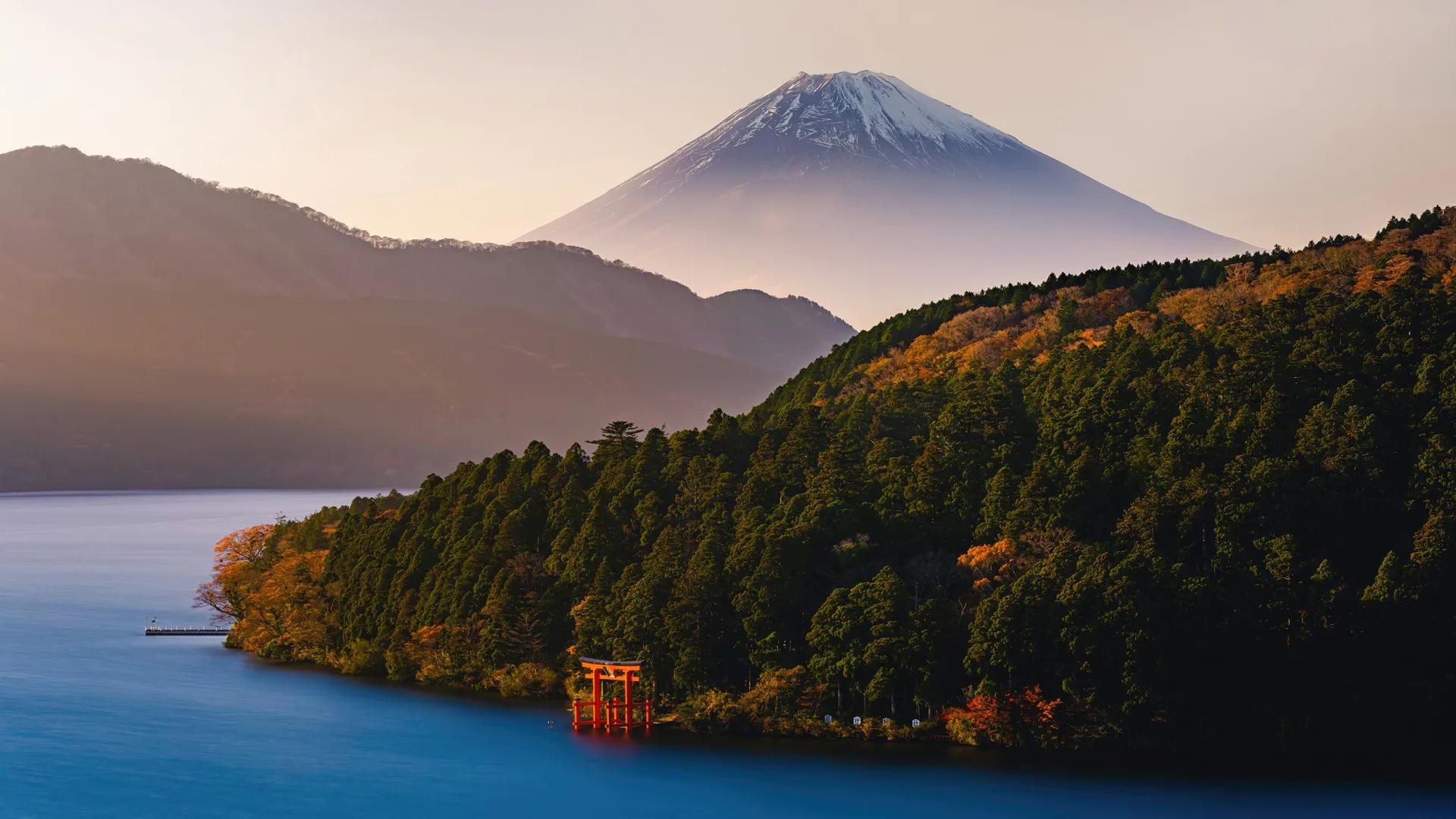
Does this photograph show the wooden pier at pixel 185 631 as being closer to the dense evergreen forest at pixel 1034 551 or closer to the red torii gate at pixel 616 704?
the dense evergreen forest at pixel 1034 551

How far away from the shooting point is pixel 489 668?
5772 cm

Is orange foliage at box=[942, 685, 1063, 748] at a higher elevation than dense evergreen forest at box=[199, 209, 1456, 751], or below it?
below

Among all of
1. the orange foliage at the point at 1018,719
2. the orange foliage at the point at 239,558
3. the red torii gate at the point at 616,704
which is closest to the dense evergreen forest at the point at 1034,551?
the orange foliage at the point at 1018,719

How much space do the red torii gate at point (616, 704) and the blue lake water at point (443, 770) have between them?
0.97m

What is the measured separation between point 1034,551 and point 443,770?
19.5 meters

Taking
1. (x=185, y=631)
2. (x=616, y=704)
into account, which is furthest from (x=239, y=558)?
(x=616, y=704)

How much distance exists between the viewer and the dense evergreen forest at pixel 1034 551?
45094 mm

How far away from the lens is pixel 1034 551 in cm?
5038

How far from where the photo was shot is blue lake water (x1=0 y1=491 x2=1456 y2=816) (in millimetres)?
41875

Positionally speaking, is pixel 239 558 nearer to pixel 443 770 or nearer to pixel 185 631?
pixel 185 631

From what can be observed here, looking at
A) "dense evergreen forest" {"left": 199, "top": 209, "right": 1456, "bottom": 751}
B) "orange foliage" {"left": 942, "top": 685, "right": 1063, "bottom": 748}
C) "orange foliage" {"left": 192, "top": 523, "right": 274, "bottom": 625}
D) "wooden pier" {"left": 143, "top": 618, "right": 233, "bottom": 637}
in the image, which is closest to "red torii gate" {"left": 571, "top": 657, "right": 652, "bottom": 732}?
"dense evergreen forest" {"left": 199, "top": 209, "right": 1456, "bottom": 751}

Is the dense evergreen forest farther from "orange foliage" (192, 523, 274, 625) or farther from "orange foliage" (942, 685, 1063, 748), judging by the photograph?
"orange foliage" (192, 523, 274, 625)

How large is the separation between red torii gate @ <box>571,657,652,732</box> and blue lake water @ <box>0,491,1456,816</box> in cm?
97

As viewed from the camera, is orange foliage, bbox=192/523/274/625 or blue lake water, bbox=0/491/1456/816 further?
orange foliage, bbox=192/523/274/625
